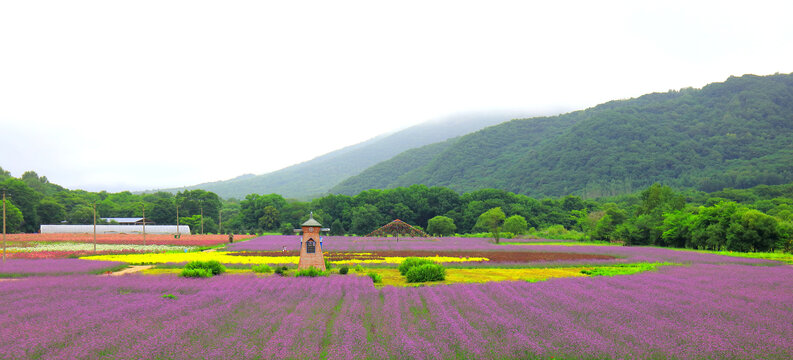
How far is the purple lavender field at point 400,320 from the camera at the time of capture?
28.0ft

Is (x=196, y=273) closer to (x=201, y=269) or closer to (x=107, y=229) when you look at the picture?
(x=201, y=269)

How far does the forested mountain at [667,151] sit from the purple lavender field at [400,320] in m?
120

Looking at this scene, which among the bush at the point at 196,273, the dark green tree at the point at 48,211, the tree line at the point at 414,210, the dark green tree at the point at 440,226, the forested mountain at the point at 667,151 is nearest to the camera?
the bush at the point at 196,273

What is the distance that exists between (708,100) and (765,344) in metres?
197

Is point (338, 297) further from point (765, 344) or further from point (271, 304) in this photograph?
point (765, 344)

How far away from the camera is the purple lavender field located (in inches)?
336

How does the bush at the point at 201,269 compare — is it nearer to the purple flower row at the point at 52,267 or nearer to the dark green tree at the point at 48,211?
the purple flower row at the point at 52,267

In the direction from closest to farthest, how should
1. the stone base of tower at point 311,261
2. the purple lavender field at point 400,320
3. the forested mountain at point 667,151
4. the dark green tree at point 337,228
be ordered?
the purple lavender field at point 400,320 → the stone base of tower at point 311,261 → the dark green tree at point 337,228 → the forested mountain at point 667,151

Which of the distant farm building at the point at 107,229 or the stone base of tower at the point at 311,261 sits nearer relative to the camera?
the stone base of tower at the point at 311,261

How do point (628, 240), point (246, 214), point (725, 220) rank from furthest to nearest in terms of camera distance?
point (246, 214), point (628, 240), point (725, 220)

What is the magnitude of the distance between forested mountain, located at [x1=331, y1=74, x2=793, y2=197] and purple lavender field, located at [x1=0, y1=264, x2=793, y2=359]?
395 ft

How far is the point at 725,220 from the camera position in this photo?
119 feet

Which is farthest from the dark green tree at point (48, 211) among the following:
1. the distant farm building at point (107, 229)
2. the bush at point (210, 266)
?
the bush at point (210, 266)

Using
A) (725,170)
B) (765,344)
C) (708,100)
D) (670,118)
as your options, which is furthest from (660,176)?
(765,344)
